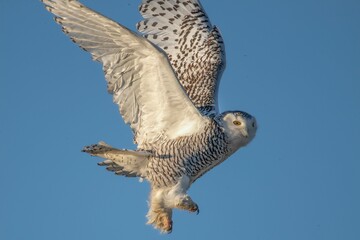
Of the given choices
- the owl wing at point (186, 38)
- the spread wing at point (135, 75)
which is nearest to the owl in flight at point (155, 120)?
the spread wing at point (135, 75)

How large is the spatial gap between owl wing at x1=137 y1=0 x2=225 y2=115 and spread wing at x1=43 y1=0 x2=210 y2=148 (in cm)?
129

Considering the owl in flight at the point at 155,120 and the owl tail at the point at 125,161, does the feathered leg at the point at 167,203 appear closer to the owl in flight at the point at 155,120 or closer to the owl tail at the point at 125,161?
the owl in flight at the point at 155,120

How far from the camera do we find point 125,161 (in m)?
8.20

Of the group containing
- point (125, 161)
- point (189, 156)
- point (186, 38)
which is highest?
point (186, 38)

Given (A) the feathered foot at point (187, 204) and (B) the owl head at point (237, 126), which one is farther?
(B) the owl head at point (237, 126)

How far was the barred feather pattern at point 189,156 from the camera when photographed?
8.02 metres

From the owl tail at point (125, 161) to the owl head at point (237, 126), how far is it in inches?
35.1

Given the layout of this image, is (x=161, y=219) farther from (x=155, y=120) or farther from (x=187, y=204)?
(x=155, y=120)

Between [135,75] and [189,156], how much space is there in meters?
1.03

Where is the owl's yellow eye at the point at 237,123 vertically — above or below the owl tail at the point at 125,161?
above

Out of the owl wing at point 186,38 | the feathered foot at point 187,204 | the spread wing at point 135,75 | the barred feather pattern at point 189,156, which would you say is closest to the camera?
the spread wing at point 135,75

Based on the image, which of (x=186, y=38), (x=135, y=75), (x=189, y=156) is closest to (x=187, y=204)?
(x=189, y=156)

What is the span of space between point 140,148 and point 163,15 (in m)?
2.35

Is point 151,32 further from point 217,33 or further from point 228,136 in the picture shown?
point 228,136
